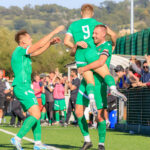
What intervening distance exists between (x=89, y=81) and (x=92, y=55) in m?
0.47

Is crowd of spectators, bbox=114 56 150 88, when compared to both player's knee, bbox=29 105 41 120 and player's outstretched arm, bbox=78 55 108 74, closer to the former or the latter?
player's outstretched arm, bbox=78 55 108 74

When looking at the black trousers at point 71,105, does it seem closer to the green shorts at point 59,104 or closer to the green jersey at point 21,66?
the green shorts at point 59,104

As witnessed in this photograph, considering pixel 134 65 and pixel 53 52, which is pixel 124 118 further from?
pixel 53 52

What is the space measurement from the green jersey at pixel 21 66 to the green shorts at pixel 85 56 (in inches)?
33.5

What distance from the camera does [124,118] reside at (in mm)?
15844

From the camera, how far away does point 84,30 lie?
30.1ft

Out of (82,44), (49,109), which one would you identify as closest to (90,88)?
(82,44)

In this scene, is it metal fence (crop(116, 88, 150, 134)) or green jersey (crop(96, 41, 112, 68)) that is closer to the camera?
green jersey (crop(96, 41, 112, 68))

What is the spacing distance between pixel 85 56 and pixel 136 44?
1328 inches

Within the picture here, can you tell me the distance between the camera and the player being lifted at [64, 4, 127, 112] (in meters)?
8.70

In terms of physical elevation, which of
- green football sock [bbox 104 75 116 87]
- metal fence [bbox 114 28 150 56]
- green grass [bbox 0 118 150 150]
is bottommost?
green grass [bbox 0 118 150 150]

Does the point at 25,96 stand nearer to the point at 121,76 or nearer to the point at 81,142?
the point at 81,142

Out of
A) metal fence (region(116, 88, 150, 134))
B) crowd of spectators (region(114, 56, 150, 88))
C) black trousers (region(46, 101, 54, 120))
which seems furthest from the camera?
black trousers (region(46, 101, 54, 120))

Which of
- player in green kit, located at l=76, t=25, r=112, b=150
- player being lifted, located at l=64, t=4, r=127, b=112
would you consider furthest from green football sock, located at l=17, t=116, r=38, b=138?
player being lifted, located at l=64, t=4, r=127, b=112
